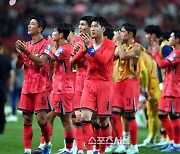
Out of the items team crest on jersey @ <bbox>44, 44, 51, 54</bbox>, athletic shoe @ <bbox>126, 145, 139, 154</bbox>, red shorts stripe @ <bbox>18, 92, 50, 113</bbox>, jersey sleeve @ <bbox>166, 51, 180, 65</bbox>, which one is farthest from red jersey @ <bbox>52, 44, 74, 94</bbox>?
jersey sleeve @ <bbox>166, 51, 180, 65</bbox>

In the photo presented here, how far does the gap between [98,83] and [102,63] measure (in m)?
0.42

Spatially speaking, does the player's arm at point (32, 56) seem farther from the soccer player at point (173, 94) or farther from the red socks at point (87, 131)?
the soccer player at point (173, 94)

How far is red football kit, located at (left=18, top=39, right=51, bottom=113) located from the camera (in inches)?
460

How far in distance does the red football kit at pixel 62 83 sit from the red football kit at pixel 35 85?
58cm

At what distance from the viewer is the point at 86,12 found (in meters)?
33.2

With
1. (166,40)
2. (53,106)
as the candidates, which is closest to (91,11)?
(166,40)

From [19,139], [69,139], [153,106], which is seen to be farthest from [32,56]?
[19,139]

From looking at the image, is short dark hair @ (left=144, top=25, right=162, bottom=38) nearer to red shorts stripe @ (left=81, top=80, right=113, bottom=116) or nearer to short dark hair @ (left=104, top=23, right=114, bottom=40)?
short dark hair @ (left=104, top=23, right=114, bottom=40)

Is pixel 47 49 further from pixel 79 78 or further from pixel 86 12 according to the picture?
pixel 86 12

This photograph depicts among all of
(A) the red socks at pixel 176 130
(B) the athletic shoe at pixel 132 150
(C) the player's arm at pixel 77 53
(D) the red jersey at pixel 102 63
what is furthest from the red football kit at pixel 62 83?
(A) the red socks at pixel 176 130

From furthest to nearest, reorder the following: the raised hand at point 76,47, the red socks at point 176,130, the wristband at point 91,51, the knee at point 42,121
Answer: the red socks at point 176,130
the knee at point 42,121
the raised hand at point 76,47
the wristband at point 91,51

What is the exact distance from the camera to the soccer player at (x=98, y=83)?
11.2m

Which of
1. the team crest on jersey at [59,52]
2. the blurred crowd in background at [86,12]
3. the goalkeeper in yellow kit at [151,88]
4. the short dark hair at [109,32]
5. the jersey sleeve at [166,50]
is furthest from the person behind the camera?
the blurred crowd in background at [86,12]

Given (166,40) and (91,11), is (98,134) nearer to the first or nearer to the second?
(166,40)
